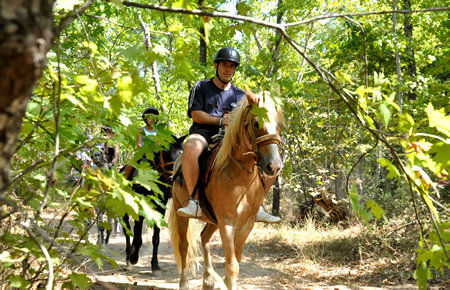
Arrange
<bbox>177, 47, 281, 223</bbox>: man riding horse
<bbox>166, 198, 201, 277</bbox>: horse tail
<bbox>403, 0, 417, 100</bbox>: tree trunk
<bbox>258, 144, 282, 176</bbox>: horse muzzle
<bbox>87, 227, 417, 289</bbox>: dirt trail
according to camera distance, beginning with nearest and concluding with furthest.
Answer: <bbox>258, 144, 282, 176</bbox>: horse muzzle < <bbox>177, 47, 281, 223</bbox>: man riding horse < <bbox>166, 198, 201, 277</bbox>: horse tail < <bbox>87, 227, 417, 289</bbox>: dirt trail < <bbox>403, 0, 417, 100</bbox>: tree trunk

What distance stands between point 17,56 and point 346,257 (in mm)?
7695

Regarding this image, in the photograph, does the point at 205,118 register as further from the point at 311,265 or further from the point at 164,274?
the point at 311,265

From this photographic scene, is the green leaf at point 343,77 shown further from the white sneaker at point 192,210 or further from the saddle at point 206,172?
the white sneaker at point 192,210

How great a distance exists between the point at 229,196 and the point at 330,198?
6.84 m

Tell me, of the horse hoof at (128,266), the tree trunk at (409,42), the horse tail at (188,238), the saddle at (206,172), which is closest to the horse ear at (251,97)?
the saddle at (206,172)

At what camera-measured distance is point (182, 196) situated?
17.9 ft

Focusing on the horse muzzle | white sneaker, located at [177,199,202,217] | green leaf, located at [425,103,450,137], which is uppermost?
the horse muzzle

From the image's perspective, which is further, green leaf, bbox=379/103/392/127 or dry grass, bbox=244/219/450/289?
dry grass, bbox=244/219/450/289

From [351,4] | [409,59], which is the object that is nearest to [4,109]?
[409,59]

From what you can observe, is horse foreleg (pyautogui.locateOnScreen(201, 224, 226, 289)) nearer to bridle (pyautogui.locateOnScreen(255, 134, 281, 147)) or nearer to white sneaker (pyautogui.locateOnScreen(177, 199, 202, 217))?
white sneaker (pyautogui.locateOnScreen(177, 199, 202, 217))

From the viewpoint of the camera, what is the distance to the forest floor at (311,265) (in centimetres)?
600

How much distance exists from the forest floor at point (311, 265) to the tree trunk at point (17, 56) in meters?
4.60

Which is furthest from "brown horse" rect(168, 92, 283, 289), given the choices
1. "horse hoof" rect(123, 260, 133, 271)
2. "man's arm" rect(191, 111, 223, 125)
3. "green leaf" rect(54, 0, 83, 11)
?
"horse hoof" rect(123, 260, 133, 271)

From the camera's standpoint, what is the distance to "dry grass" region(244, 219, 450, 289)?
6.12 metres
